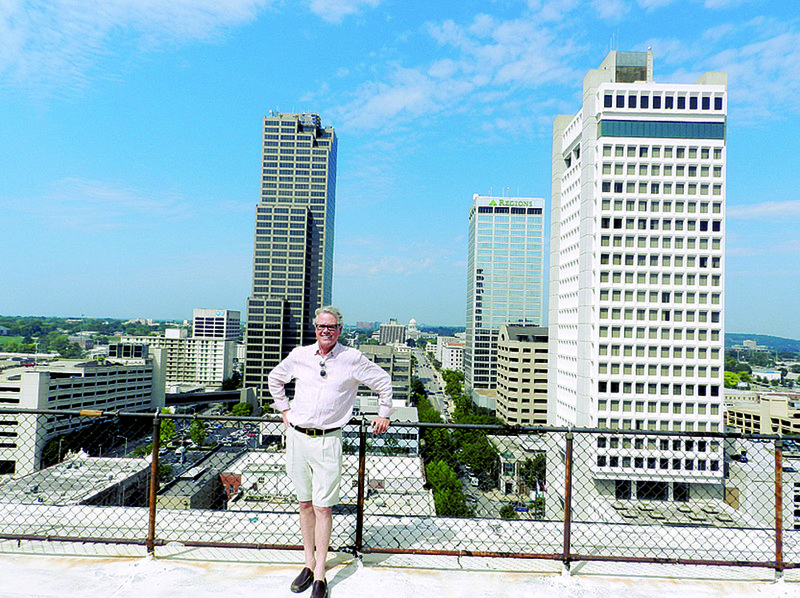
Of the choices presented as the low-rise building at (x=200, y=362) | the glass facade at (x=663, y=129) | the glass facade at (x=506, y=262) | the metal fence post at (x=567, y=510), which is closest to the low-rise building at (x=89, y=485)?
the metal fence post at (x=567, y=510)

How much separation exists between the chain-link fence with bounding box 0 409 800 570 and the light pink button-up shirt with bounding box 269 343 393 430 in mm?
488

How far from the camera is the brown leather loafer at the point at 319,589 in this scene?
11.4 ft

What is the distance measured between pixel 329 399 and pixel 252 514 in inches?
95.8

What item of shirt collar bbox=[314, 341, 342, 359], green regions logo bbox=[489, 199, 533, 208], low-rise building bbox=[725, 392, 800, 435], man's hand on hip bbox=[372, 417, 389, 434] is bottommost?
low-rise building bbox=[725, 392, 800, 435]

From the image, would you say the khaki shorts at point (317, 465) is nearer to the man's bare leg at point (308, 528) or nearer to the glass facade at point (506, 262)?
the man's bare leg at point (308, 528)

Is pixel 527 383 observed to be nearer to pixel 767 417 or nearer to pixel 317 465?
pixel 767 417

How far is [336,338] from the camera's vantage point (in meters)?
3.81

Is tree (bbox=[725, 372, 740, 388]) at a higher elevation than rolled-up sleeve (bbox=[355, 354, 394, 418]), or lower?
lower

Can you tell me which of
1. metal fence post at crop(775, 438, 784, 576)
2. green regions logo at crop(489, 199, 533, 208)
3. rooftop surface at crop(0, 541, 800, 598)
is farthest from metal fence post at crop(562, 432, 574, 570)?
green regions logo at crop(489, 199, 533, 208)

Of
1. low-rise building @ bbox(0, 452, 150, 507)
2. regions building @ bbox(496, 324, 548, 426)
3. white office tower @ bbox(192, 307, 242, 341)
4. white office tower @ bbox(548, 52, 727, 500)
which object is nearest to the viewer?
low-rise building @ bbox(0, 452, 150, 507)

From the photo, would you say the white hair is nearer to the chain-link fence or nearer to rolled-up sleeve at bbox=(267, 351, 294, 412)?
rolled-up sleeve at bbox=(267, 351, 294, 412)

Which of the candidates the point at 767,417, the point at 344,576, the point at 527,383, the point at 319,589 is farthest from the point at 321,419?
the point at 767,417

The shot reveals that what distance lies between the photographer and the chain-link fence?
446 cm

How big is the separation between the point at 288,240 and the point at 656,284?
58711mm
